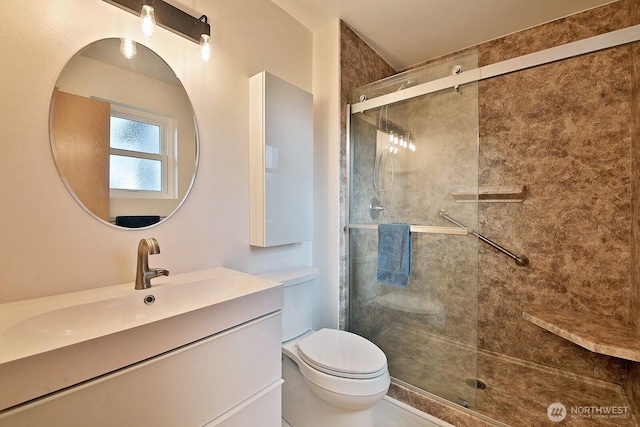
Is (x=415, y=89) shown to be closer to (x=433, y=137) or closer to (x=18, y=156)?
(x=433, y=137)

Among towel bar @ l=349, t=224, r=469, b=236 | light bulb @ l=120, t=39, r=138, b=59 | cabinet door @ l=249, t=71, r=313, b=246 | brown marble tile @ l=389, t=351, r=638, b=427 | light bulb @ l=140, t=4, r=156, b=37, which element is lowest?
brown marble tile @ l=389, t=351, r=638, b=427

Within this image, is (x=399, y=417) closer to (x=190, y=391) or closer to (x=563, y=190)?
(x=190, y=391)

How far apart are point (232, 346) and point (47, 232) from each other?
2.48ft

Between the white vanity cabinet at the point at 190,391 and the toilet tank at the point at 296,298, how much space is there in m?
0.44

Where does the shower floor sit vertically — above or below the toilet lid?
below

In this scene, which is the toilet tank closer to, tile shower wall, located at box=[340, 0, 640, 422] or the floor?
the floor

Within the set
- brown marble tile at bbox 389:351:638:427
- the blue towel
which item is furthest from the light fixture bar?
brown marble tile at bbox 389:351:638:427

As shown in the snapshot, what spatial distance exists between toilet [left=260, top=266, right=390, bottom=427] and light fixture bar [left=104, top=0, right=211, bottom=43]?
1295 millimetres

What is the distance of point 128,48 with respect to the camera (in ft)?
3.66

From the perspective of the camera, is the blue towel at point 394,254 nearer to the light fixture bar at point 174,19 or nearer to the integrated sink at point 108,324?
the integrated sink at point 108,324

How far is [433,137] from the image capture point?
1.74 metres

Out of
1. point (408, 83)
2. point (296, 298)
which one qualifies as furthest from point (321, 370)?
point (408, 83)

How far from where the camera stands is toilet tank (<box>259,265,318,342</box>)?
151cm

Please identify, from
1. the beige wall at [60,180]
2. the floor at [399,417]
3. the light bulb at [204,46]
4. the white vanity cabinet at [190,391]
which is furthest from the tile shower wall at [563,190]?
the light bulb at [204,46]
